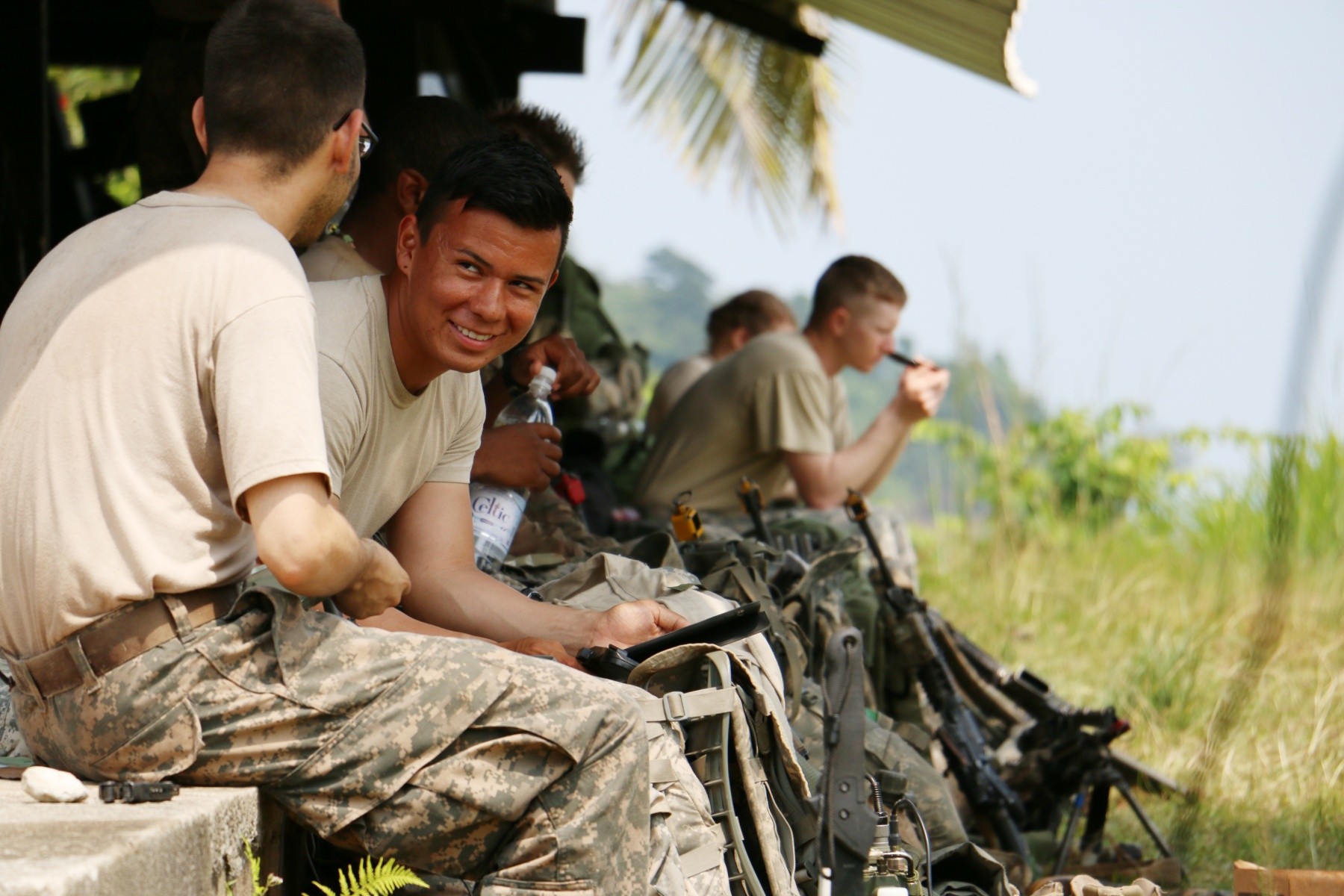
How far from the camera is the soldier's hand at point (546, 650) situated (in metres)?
2.71

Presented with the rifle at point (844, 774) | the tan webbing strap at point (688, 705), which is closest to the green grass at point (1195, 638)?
the rifle at point (844, 774)

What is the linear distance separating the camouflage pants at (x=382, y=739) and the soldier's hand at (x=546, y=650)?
506 millimetres

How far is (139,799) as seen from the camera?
198 cm

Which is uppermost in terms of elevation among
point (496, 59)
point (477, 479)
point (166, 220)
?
point (496, 59)

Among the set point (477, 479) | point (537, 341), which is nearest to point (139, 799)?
point (477, 479)

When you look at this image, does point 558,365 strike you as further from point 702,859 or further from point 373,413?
point 702,859

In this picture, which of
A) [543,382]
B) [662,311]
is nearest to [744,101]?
[543,382]

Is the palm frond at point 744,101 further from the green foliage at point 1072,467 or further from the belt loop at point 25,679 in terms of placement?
the belt loop at point 25,679

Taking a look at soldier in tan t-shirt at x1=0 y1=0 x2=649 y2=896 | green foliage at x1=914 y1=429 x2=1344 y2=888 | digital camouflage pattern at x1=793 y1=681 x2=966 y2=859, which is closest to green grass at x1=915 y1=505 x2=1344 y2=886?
green foliage at x1=914 y1=429 x2=1344 y2=888

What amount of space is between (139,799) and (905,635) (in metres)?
2.95

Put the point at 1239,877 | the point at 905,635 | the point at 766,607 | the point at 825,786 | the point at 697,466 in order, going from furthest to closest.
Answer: the point at 697,466
the point at 905,635
the point at 766,607
the point at 1239,877
the point at 825,786

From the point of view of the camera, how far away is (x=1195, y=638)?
19.7 ft

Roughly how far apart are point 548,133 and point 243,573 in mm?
2294

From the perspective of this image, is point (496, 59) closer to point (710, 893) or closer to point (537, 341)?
point (537, 341)
